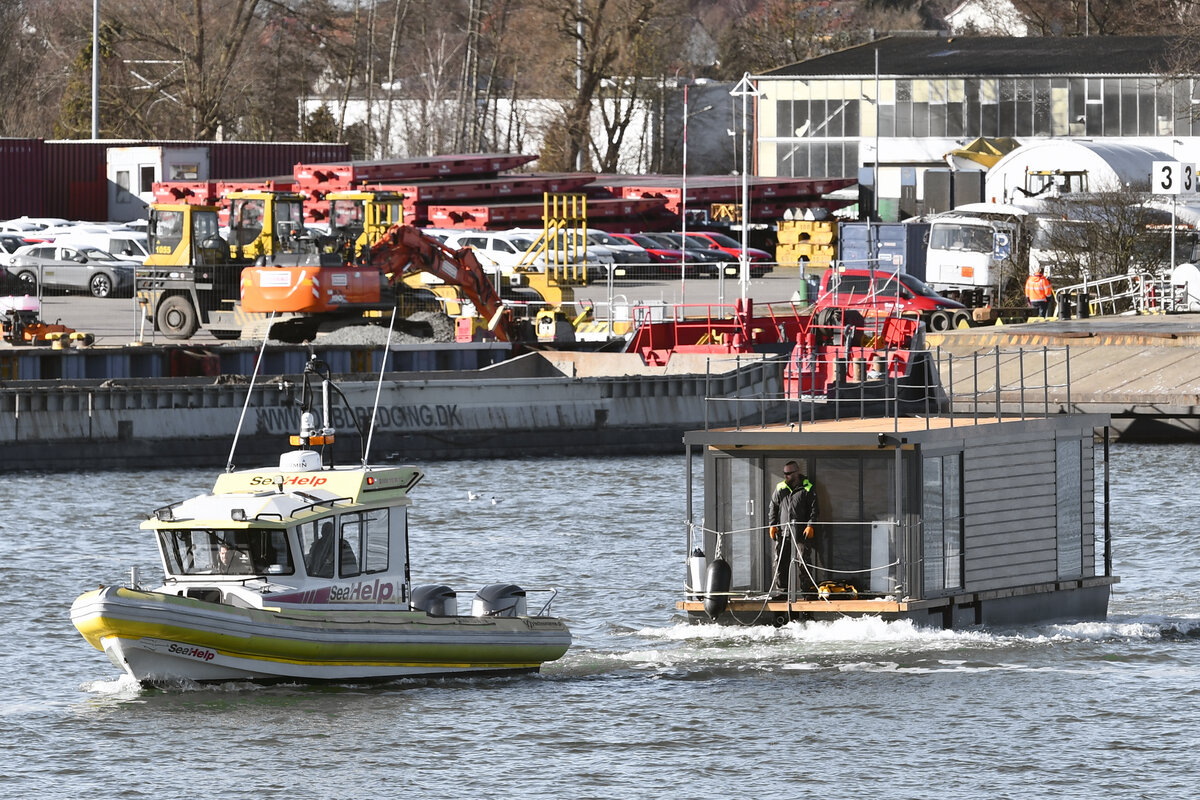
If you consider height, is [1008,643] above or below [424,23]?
below

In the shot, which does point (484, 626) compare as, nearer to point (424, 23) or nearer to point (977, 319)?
point (977, 319)

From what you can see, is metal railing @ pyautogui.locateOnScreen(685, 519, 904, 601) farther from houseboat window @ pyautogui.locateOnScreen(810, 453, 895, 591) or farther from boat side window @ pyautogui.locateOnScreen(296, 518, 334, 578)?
boat side window @ pyautogui.locateOnScreen(296, 518, 334, 578)

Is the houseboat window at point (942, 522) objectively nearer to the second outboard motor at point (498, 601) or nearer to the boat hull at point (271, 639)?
the second outboard motor at point (498, 601)

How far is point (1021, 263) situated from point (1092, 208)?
2.63 m

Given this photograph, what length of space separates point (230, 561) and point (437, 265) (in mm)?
29486

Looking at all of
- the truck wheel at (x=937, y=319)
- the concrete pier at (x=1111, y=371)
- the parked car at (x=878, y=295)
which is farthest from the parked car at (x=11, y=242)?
the concrete pier at (x=1111, y=371)

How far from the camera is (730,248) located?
241ft

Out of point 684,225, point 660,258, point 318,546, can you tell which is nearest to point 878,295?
point 684,225

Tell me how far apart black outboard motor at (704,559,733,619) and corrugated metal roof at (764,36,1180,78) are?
66.3 meters

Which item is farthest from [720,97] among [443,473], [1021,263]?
[443,473]

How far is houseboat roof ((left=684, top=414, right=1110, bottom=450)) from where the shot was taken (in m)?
20.4

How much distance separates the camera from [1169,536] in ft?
100

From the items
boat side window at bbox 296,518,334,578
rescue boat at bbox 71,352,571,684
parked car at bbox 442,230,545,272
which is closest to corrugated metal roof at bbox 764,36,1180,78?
parked car at bbox 442,230,545,272

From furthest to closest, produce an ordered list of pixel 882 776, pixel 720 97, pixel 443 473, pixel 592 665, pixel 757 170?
pixel 720 97 < pixel 757 170 < pixel 443 473 < pixel 592 665 < pixel 882 776
